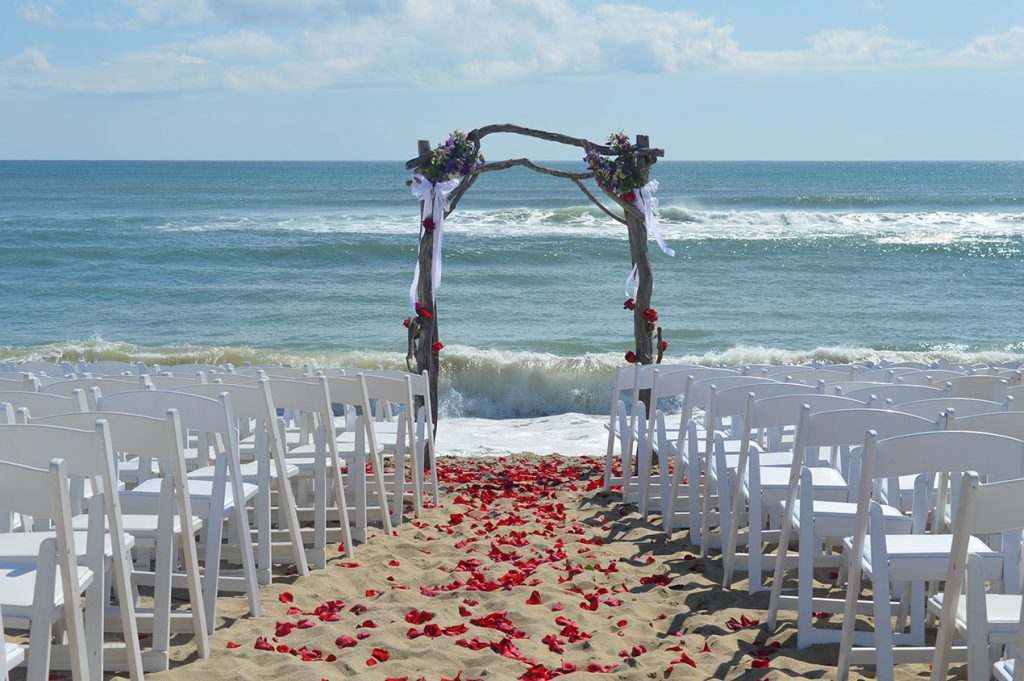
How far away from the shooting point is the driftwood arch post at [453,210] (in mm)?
8625

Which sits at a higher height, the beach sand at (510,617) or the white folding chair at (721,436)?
the white folding chair at (721,436)

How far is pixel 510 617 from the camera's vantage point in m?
4.43

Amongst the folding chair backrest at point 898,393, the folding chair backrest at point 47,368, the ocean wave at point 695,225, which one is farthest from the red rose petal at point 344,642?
the ocean wave at point 695,225

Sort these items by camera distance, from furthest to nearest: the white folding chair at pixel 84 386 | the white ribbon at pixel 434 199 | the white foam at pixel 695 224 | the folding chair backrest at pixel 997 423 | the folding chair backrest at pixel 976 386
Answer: the white foam at pixel 695 224 → the white ribbon at pixel 434 199 → the folding chair backrest at pixel 976 386 → the white folding chair at pixel 84 386 → the folding chair backrest at pixel 997 423

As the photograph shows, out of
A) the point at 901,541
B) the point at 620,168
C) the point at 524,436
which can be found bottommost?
the point at 524,436

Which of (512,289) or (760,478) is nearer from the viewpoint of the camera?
(760,478)

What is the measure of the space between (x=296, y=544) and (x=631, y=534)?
2.12 m

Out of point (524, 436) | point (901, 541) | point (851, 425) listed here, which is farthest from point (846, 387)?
point (524, 436)

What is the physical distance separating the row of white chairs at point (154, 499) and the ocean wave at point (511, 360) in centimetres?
608

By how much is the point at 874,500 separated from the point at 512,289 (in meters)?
18.9

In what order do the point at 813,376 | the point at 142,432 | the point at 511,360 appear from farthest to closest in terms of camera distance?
the point at 511,360 < the point at 813,376 < the point at 142,432

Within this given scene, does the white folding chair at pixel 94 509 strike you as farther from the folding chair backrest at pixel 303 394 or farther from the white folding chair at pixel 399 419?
the white folding chair at pixel 399 419

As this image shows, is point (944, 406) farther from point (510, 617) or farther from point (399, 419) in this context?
point (399, 419)

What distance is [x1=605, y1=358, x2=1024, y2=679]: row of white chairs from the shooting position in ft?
10.7
